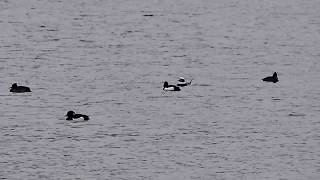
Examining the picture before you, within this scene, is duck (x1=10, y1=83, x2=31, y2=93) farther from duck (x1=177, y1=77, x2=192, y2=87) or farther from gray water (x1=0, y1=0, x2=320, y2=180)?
duck (x1=177, y1=77, x2=192, y2=87)

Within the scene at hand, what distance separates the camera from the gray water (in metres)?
31.8

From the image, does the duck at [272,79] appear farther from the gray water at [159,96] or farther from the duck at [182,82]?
the duck at [182,82]

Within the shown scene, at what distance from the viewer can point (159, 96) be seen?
43656 millimetres

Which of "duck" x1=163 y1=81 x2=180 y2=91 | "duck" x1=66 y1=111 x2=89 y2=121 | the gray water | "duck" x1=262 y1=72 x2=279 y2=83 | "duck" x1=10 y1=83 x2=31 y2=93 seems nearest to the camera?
the gray water

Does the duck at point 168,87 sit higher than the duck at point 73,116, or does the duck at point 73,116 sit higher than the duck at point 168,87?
the duck at point 168,87

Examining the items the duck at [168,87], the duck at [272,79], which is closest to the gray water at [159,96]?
the duck at [272,79]

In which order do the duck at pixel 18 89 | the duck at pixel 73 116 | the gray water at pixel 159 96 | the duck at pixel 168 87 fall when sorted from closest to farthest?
the gray water at pixel 159 96
the duck at pixel 73 116
the duck at pixel 18 89
the duck at pixel 168 87

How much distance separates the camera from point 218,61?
175ft

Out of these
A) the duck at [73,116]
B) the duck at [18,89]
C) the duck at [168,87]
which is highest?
the duck at [18,89]

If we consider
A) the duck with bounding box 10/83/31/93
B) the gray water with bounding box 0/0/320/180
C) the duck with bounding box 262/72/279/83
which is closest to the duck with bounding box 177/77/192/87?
the gray water with bounding box 0/0/320/180

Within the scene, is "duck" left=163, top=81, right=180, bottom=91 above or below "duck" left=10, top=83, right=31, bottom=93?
below

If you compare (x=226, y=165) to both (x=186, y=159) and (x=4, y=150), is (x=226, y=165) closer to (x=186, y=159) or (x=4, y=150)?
(x=186, y=159)

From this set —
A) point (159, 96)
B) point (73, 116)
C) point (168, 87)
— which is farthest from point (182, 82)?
point (73, 116)

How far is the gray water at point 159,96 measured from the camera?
1252 inches
